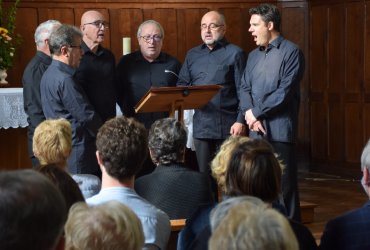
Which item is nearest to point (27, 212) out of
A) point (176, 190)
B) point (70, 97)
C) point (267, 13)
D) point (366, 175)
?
point (366, 175)

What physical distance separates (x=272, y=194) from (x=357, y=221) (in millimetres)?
320

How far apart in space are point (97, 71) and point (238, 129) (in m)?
1.11

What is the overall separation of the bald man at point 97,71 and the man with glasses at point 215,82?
63 cm

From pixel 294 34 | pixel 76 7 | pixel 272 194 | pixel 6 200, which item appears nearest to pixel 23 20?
pixel 76 7

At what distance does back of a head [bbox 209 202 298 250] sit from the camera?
5.59ft

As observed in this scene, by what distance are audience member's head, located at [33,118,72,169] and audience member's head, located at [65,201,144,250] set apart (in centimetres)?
184

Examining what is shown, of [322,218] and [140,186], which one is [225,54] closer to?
[322,218]

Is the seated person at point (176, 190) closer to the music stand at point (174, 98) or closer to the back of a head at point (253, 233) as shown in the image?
the music stand at point (174, 98)

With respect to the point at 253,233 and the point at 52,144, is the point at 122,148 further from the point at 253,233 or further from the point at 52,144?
the point at 253,233

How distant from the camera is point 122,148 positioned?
10.9 ft

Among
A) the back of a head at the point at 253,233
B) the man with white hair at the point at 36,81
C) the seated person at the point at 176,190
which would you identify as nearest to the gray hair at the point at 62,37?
the man with white hair at the point at 36,81

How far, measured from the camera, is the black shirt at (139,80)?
603cm

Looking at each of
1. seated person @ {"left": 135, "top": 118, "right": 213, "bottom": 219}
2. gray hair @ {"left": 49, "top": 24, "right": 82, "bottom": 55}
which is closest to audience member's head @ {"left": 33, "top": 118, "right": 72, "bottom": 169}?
seated person @ {"left": 135, "top": 118, "right": 213, "bottom": 219}

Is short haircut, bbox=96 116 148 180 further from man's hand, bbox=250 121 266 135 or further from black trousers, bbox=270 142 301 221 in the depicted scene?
black trousers, bbox=270 142 301 221
